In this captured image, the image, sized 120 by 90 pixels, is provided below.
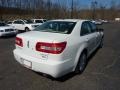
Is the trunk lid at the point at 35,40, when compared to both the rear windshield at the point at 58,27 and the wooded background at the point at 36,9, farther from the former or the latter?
the wooded background at the point at 36,9

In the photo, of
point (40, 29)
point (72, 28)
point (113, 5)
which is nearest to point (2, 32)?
point (40, 29)

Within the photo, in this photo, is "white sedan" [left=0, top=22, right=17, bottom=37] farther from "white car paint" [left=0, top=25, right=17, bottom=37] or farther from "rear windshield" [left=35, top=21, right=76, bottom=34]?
"rear windshield" [left=35, top=21, right=76, bottom=34]

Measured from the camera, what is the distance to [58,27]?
5.07 metres

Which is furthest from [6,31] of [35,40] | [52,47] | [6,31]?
[52,47]

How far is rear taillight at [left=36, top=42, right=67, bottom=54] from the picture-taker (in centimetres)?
396

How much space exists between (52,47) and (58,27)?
1236 mm

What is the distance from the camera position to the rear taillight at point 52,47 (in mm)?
3964

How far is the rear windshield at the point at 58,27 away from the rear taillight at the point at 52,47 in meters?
0.75

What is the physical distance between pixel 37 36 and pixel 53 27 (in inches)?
35.5

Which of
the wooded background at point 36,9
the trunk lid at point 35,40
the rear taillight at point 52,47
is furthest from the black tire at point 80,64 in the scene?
the wooded background at point 36,9

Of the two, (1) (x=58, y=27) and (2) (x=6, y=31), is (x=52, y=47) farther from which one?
(2) (x=6, y=31)

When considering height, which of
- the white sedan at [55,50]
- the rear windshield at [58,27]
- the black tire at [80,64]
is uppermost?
the rear windshield at [58,27]

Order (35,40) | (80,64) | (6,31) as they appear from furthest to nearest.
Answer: (6,31)
(80,64)
(35,40)

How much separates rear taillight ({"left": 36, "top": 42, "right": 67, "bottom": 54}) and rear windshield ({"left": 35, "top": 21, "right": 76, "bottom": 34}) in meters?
0.75
